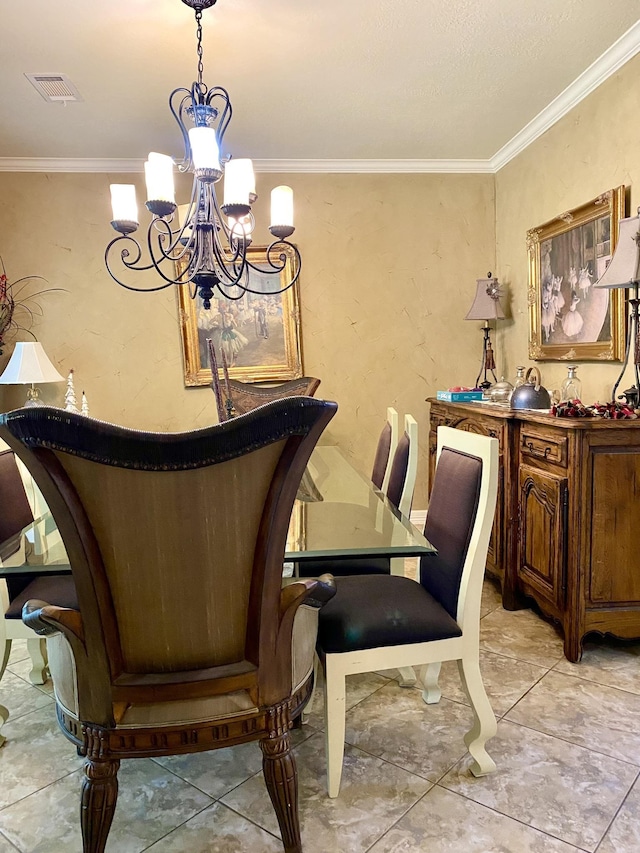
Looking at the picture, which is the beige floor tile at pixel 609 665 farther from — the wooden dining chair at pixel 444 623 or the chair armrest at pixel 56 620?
the chair armrest at pixel 56 620

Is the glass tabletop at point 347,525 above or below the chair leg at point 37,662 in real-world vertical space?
above

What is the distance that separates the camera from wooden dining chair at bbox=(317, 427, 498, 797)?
1.57 metres

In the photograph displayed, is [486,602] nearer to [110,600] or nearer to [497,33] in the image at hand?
[110,600]

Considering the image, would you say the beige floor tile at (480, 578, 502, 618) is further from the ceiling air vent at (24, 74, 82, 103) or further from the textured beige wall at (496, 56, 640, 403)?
the ceiling air vent at (24, 74, 82, 103)

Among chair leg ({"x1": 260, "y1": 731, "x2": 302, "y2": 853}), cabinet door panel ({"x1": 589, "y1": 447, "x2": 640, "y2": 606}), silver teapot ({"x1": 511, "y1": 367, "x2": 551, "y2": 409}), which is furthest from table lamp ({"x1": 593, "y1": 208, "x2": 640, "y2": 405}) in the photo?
chair leg ({"x1": 260, "y1": 731, "x2": 302, "y2": 853})

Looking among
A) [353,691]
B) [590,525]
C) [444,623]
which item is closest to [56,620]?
[444,623]

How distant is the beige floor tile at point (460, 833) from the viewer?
1.38 metres

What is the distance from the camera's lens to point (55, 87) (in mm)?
2742

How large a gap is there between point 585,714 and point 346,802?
0.91m

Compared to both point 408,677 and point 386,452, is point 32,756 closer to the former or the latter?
point 408,677

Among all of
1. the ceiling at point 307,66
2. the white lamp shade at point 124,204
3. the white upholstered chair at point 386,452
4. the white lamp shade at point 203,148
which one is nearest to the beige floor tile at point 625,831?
the white upholstered chair at point 386,452

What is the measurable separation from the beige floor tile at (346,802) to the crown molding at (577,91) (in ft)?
9.86

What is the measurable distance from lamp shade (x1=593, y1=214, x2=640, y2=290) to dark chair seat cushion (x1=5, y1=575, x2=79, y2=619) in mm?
2317

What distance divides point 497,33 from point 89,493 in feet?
8.31
